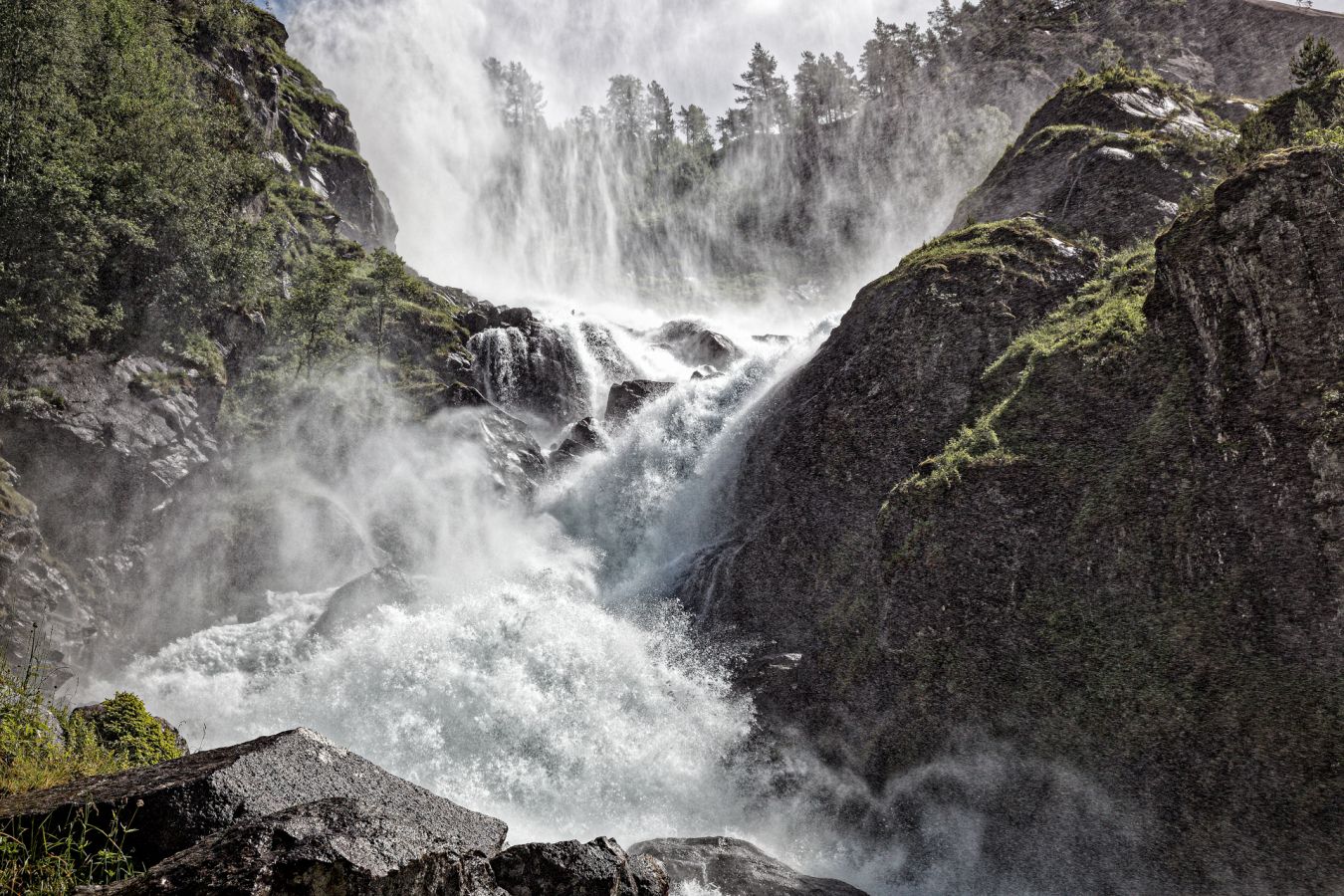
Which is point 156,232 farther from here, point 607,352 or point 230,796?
point 230,796

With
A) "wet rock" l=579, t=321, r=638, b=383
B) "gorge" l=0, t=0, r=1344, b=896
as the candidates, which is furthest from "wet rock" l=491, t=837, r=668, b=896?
"wet rock" l=579, t=321, r=638, b=383

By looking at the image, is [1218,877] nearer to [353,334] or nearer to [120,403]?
[120,403]

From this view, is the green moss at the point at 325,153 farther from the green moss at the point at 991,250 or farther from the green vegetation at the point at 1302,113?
the green vegetation at the point at 1302,113

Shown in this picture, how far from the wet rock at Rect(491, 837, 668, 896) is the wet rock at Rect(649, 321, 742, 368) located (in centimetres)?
3641

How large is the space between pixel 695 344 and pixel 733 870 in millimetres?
35574

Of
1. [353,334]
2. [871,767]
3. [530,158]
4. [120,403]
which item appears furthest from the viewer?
[530,158]

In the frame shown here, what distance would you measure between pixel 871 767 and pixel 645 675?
733 cm

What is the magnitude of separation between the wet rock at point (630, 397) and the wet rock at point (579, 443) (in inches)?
42.6

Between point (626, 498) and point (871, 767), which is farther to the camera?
point (626, 498)

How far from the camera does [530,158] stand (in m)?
98.8

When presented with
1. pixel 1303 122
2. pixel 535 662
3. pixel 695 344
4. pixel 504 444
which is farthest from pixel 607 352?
pixel 1303 122

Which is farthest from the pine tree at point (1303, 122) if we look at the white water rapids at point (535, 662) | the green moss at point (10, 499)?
the green moss at point (10, 499)

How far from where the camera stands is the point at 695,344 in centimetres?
4659

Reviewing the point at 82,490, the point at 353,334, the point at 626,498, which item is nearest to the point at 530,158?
the point at 353,334
